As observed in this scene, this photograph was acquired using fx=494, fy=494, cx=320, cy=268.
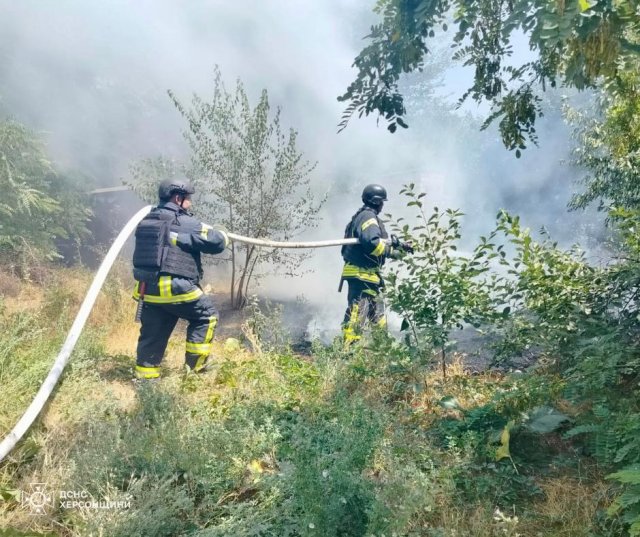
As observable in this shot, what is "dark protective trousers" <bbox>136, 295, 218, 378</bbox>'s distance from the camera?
4.00 metres

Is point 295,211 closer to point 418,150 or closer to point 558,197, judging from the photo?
point 558,197

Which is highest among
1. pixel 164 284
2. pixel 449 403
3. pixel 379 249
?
pixel 379 249

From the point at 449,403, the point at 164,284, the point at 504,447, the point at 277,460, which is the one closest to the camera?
the point at 504,447

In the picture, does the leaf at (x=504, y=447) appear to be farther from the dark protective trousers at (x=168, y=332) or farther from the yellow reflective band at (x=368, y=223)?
the yellow reflective band at (x=368, y=223)

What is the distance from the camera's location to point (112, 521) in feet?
6.91

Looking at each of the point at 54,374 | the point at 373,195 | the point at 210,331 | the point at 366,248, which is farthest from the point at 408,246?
the point at 54,374

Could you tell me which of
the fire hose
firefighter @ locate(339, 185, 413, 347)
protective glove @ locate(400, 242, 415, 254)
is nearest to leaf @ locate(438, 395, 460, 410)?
protective glove @ locate(400, 242, 415, 254)

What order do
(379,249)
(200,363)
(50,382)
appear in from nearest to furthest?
(50,382) < (200,363) < (379,249)

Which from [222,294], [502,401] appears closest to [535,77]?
[502,401]

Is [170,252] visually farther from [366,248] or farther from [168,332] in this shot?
[366,248]

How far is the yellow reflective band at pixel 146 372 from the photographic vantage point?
12.9ft

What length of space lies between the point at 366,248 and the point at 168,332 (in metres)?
2.00

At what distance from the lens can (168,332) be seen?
4.09 metres

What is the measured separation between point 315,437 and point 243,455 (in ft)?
1.36
